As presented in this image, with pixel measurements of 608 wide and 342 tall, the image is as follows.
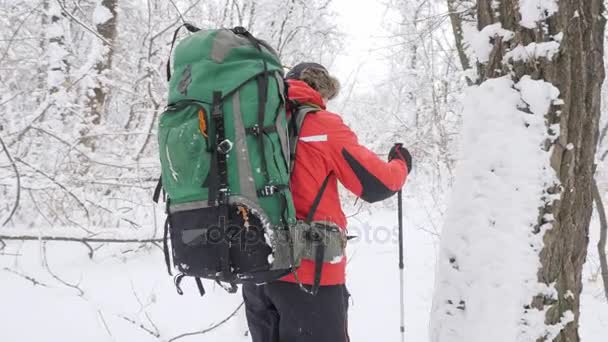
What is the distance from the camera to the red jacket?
186 centimetres

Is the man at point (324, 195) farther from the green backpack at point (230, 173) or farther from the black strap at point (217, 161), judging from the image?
the black strap at point (217, 161)

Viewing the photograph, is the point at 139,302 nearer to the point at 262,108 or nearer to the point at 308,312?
the point at 308,312

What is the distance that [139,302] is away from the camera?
3.57 metres

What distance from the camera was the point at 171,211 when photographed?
5.86 ft

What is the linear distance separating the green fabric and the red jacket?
14cm

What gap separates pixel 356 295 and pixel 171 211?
3.80 m

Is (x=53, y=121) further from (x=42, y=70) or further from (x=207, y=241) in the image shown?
(x=207, y=241)

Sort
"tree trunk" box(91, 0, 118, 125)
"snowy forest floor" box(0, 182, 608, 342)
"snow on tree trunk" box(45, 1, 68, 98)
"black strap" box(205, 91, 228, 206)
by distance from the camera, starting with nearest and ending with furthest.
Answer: "black strap" box(205, 91, 228, 206) < "snowy forest floor" box(0, 182, 608, 342) < "snow on tree trunk" box(45, 1, 68, 98) < "tree trunk" box(91, 0, 118, 125)

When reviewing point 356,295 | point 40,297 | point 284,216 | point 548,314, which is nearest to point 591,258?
point 356,295

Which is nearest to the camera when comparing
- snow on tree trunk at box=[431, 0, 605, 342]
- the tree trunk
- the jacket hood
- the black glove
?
snow on tree trunk at box=[431, 0, 605, 342]

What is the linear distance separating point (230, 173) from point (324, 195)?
430 millimetres

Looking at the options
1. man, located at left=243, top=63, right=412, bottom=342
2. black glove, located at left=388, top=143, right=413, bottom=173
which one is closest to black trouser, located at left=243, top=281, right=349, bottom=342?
man, located at left=243, top=63, right=412, bottom=342

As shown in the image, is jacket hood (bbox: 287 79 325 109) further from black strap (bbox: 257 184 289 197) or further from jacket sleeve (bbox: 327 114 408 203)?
black strap (bbox: 257 184 289 197)

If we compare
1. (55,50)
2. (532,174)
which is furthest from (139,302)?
(532,174)
